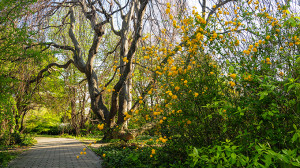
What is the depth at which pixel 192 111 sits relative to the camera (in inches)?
123

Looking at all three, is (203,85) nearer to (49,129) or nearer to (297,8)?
(297,8)

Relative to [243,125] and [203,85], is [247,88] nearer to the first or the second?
[243,125]

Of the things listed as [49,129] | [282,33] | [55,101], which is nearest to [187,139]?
[282,33]

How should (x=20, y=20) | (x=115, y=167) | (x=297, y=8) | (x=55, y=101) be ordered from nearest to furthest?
(x=297, y=8) < (x=115, y=167) < (x=20, y=20) < (x=55, y=101)

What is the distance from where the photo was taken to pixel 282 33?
3129 millimetres

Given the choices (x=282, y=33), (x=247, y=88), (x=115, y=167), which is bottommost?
(x=115, y=167)

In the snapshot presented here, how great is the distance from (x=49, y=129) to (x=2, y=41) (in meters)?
17.2

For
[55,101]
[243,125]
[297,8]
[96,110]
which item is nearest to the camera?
[243,125]

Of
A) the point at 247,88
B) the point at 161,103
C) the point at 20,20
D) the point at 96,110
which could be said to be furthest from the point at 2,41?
the point at 247,88

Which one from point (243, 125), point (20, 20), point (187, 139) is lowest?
point (187, 139)

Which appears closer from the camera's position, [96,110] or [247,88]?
[247,88]

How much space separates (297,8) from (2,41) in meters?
7.62

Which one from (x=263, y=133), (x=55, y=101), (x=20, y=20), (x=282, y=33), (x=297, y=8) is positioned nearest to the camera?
(x=263, y=133)

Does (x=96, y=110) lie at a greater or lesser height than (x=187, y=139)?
greater
